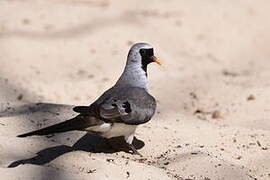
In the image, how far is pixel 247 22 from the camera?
8.59 m

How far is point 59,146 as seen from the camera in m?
4.01

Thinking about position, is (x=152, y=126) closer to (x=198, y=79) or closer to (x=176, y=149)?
(x=176, y=149)

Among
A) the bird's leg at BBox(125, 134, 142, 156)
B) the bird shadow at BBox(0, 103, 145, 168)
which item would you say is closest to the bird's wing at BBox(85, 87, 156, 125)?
the bird's leg at BBox(125, 134, 142, 156)

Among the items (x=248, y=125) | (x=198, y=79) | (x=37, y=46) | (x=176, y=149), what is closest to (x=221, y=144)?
(x=176, y=149)

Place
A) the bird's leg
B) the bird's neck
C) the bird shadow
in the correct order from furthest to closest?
the bird's neck < the bird's leg < the bird shadow

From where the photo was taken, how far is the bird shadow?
12.5 ft

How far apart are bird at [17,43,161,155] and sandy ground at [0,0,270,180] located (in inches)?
6.8

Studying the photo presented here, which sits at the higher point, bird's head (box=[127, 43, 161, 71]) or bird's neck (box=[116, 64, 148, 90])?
bird's head (box=[127, 43, 161, 71])

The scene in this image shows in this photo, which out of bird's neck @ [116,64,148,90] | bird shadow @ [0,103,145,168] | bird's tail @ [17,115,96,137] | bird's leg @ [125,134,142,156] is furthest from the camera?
bird's neck @ [116,64,148,90]

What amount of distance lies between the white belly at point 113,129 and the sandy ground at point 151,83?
14 cm

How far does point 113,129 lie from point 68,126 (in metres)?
0.34

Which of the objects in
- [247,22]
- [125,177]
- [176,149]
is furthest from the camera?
[247,22]

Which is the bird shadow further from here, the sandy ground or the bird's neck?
the bird's neck

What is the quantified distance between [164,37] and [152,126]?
3.22 meters
